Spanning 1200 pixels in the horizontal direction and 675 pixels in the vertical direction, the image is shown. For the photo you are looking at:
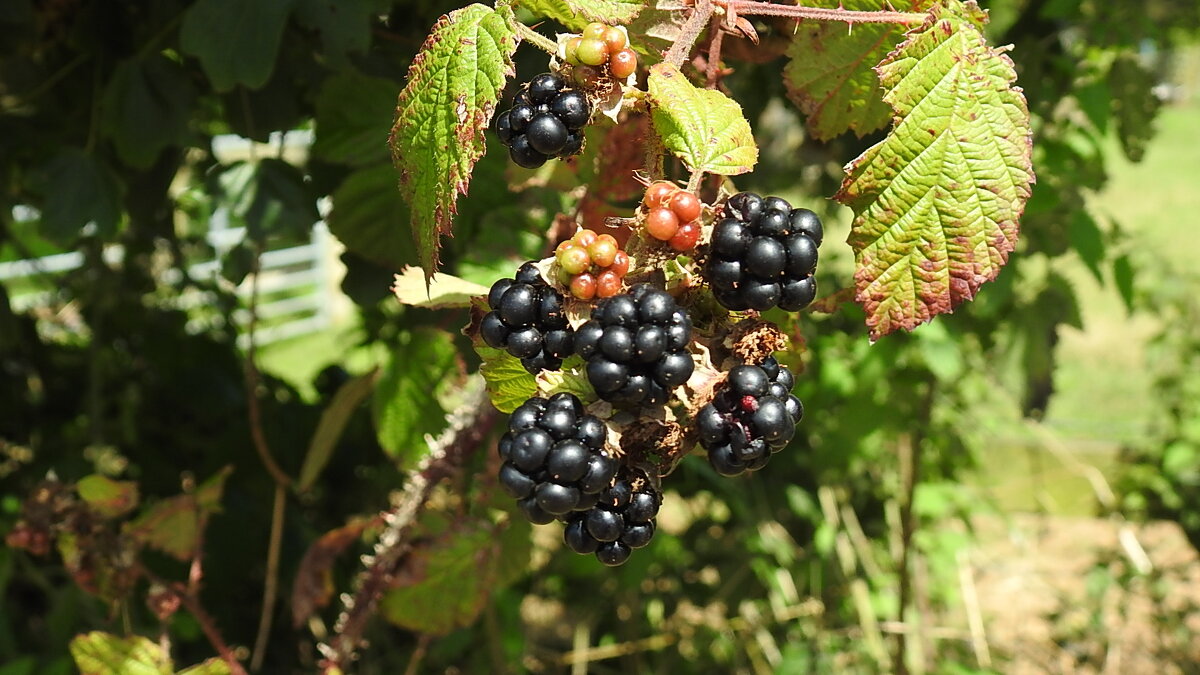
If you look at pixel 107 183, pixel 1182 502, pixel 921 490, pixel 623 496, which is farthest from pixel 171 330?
pixel 1182 502

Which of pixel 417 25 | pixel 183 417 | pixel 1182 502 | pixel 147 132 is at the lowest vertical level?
pixel 183 417

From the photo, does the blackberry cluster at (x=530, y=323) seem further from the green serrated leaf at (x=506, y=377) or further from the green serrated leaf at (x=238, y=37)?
the green serrated leaf at (x=238, y=37)

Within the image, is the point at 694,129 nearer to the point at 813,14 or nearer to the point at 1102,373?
the point at 813,14

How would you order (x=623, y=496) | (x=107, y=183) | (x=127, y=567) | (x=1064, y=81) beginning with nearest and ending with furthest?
(x=623, y=496) < (x=127, y=567) < (x=107, y=183) < (x=1064, y=81)

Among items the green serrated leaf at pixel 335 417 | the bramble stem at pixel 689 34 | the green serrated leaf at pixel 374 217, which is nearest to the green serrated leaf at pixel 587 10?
the bramble stem at pixel 689 34

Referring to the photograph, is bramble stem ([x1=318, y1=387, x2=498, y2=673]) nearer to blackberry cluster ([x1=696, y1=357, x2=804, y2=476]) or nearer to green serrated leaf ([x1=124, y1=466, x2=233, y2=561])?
green serrated leaf ([x1=124, y1=466, x2=233, y2=561])

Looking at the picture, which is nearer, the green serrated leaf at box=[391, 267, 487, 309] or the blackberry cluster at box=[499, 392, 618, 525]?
the blackberry cluster at box=[499, 392, 618, 525]

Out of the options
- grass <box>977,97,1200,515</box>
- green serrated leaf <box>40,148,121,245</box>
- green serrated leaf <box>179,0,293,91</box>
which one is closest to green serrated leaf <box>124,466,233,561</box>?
green serrated leaf <box>40,148,121,245</box>

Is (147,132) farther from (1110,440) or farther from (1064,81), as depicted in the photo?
(1110,440)

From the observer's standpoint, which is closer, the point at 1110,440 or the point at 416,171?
the point at 416,171
